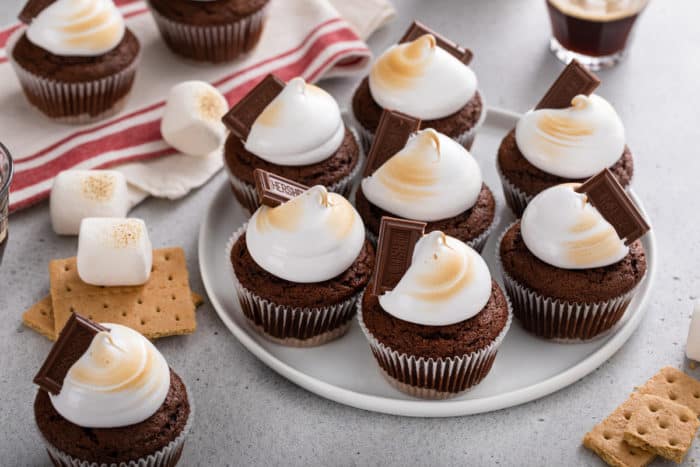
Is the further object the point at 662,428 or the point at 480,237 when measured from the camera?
the point at 480,237

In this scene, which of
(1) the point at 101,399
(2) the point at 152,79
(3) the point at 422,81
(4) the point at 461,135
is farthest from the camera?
(2) the point at 152,79

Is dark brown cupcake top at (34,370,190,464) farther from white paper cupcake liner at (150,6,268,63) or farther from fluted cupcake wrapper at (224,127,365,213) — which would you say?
white paper cupcake liner at (150,6,268,63)

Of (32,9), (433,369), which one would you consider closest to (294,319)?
(433,369)

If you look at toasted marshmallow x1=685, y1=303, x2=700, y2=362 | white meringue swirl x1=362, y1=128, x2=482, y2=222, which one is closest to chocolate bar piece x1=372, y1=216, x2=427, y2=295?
white meringue swirl x1=362, y1=128, x2=482, y2=222

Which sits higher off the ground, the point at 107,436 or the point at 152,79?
the point at 107,436

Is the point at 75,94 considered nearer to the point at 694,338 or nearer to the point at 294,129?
the point at 294,129

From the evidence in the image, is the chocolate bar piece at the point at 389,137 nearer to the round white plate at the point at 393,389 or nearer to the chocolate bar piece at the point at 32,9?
the round white plate at the point at 393,389

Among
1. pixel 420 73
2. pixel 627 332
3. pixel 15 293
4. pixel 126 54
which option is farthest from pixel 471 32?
pixel 15 293
